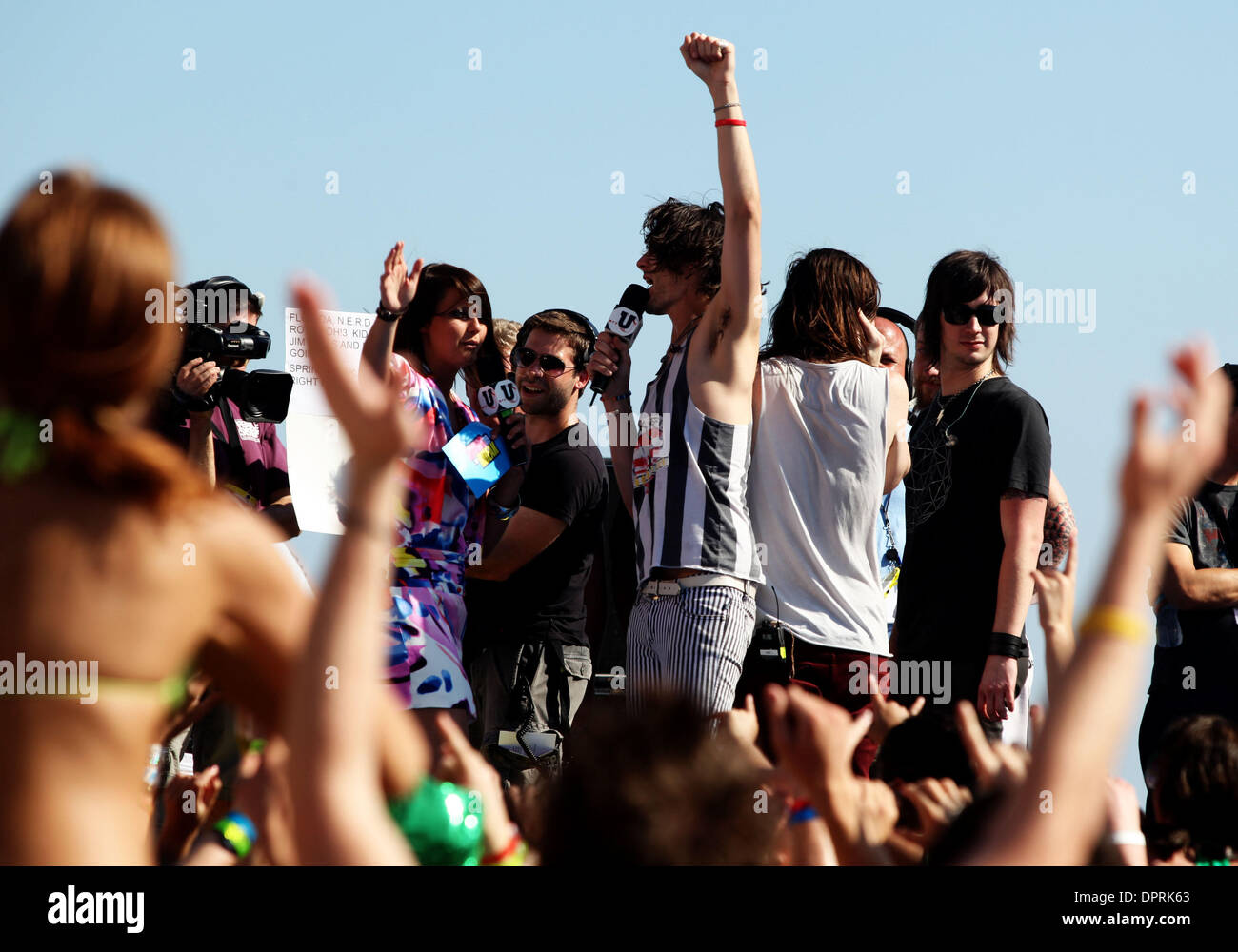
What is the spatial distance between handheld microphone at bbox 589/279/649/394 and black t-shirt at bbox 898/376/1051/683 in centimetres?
97

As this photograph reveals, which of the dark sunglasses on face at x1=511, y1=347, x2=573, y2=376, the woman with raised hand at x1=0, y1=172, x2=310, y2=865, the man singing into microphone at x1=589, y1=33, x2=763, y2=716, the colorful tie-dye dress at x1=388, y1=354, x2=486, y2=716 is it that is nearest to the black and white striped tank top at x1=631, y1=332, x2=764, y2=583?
the man singing into microphone at x1=589, y1=33, x2=763, y2=716

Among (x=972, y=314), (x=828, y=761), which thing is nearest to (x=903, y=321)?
(x=972, y=314)

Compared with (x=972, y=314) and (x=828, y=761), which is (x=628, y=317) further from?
(x=828, y=761)

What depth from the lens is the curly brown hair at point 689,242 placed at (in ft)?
12.6

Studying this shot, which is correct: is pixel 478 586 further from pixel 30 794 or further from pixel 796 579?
pixel 30 794

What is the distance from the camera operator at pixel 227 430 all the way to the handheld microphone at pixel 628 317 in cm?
121

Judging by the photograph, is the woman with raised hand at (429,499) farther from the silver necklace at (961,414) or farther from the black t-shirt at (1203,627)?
the black t-shirt at (1203,627)

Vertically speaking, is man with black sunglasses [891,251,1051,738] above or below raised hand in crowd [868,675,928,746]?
above

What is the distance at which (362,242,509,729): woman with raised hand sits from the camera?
355cm

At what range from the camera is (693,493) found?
344 centimetres

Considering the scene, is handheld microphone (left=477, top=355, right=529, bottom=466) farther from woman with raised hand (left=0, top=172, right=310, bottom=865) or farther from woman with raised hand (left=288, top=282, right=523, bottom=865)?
woman with raised hand (left=288, top=282, right=523, bottom=865)

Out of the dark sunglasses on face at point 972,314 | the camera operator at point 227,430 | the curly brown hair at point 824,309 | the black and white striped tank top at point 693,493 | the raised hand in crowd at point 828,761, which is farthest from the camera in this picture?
the camera operator at point 227,430

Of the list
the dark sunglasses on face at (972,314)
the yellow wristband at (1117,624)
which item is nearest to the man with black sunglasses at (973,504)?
the dark sunglasses on face at (972,314)

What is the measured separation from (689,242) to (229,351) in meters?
1.66
